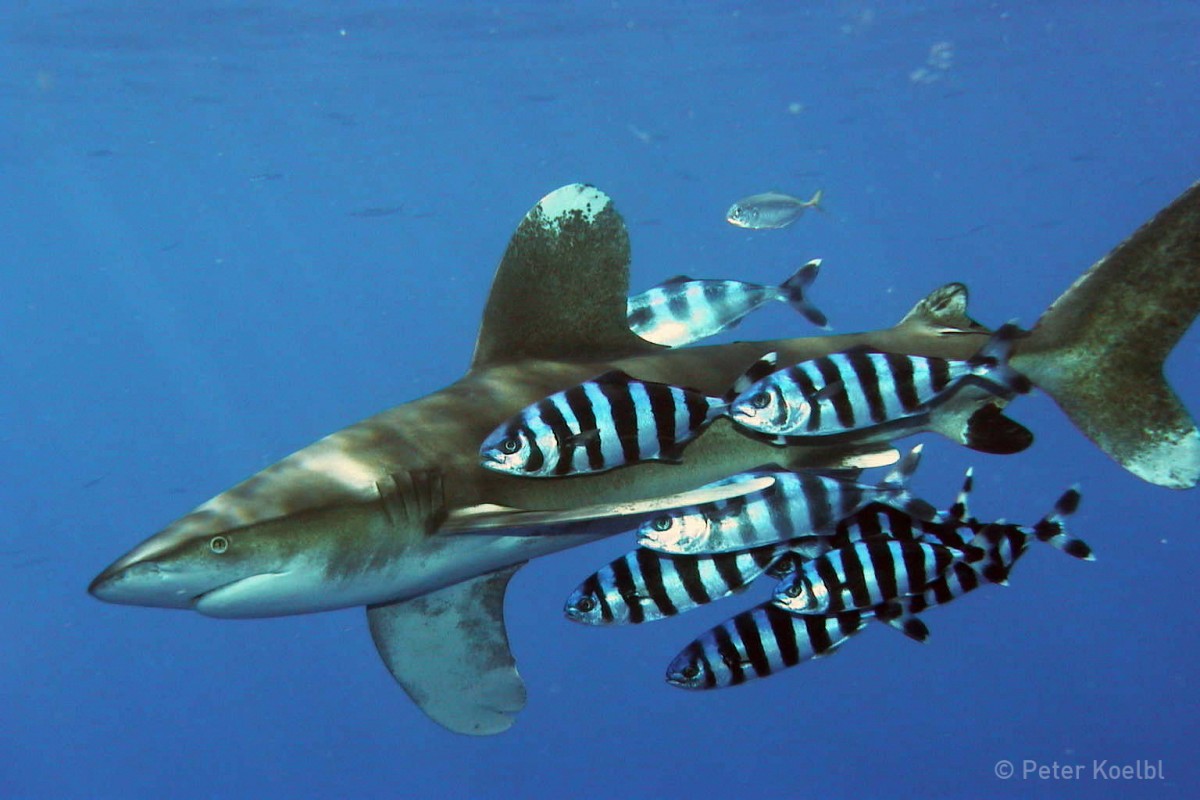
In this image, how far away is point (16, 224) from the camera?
55.9 metres

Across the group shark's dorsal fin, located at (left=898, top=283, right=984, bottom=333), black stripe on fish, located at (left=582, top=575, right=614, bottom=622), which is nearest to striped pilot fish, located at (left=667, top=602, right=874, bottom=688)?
black stripe on fish, located at (left=582, top=575, right=614, bottom=622)

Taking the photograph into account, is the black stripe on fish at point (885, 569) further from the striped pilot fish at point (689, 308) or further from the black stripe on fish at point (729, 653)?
the striped pilot fish at point (689, 308)

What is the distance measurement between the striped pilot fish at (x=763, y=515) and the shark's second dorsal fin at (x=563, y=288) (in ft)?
4.46

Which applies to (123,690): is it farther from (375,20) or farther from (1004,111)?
(1004,111)

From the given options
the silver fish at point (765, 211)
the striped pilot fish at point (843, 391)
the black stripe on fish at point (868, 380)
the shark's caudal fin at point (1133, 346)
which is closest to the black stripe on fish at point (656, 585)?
the striped pilot fish at point (843, 391)

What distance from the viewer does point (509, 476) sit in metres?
3.63

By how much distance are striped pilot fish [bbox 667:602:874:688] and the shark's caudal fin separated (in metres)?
1.34

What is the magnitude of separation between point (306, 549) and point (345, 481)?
293 mm

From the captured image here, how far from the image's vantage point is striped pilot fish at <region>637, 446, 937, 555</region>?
3045 millimetres

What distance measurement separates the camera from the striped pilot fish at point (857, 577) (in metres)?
3.08

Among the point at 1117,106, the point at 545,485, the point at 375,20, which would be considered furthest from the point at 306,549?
the point at 1117,106

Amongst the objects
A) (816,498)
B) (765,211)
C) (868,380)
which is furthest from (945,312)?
(765,211)

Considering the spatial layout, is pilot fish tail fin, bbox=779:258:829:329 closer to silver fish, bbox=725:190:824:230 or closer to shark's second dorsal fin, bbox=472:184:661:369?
shark's second dorsal fin, bbox=472:184:661:369

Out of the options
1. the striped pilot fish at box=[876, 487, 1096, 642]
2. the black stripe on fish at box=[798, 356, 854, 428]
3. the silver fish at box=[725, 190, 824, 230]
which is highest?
the silver fish at box=[725, 190, 824, 230]
